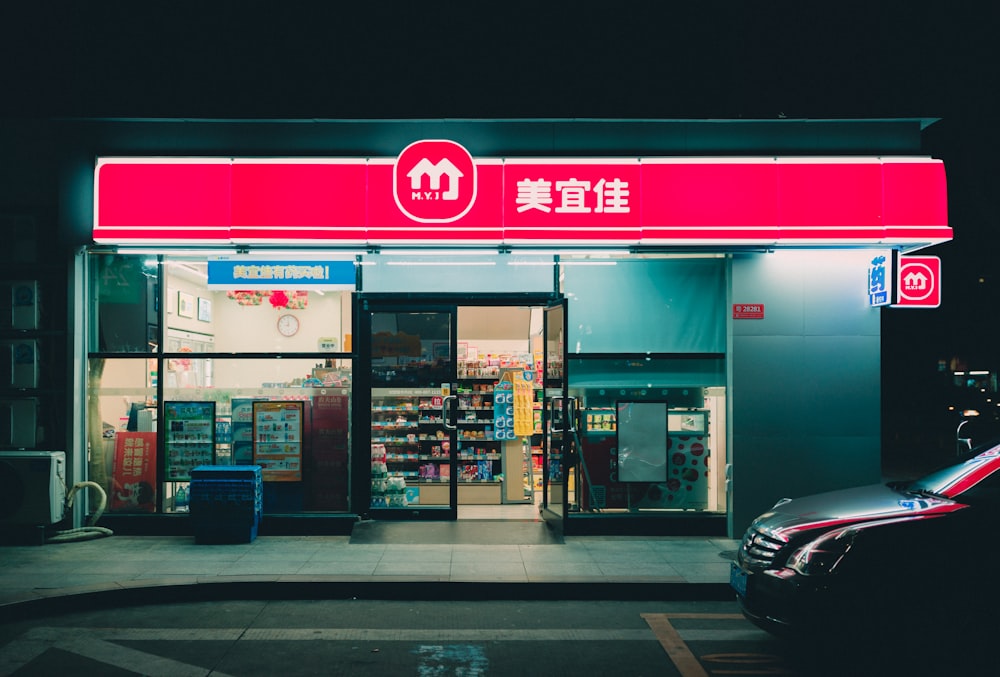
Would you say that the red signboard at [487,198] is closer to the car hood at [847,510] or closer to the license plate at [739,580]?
the car hood at [847,510]

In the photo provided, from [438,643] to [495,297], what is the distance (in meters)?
4.61

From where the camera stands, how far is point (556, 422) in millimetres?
9180

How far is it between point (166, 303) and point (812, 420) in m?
7.96

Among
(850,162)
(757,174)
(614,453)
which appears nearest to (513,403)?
(614,453)

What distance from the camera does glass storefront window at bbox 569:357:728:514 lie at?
29.8ft

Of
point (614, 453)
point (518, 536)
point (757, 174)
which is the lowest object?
point (518, 536)

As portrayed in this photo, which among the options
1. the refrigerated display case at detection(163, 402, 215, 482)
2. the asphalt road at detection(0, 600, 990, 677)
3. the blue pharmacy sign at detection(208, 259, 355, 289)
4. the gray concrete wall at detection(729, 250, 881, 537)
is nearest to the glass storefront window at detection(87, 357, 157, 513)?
the refrigerated display case at detection(163, 402, 215, 482)

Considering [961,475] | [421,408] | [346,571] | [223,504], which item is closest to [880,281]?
[961,475]

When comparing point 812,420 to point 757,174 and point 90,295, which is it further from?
point 90,295

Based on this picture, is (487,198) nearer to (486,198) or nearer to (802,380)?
(486,198)

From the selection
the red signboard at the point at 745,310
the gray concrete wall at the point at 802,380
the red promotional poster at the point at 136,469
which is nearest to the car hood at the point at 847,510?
the gray concrete wall at the point at 802,380

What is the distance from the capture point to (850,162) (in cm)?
823

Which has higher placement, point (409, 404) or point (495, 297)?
point (495, 297)

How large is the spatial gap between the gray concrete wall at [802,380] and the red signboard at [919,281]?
38 cm
